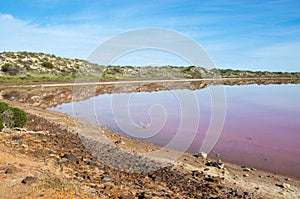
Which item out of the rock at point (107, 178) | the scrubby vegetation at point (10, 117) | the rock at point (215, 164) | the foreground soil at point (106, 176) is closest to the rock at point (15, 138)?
the foreground soil at point (106, 176)

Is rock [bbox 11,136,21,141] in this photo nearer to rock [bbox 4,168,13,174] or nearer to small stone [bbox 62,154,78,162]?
small stone [bbox 62,154,78,162]

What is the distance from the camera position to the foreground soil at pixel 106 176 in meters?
6.55

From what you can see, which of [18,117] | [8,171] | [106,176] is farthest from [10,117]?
[106,176]

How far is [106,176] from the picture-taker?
770cm

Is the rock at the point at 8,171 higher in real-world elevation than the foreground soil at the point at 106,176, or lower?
higher

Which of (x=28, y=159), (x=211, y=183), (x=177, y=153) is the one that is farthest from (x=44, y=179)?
(x=177, y=153)

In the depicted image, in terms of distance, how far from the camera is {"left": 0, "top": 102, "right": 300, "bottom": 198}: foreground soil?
6.55 metres

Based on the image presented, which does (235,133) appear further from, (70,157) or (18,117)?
(18,117)

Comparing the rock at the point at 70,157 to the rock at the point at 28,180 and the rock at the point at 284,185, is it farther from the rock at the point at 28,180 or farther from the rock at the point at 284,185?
the rock at the point at 284,185

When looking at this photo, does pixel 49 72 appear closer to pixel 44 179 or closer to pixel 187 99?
pixel 187 99

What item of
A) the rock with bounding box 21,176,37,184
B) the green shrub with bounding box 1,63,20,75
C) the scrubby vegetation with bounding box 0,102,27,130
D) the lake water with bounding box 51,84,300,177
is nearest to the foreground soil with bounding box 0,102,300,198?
the rock with bounding box 21,176,37,184

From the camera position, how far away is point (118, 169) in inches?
332

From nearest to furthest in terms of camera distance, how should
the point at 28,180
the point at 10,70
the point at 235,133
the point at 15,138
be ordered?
the point at 28,180
the point at 15,138
the point at 235,133
the point at 10,70

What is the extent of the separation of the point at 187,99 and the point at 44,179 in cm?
2949
